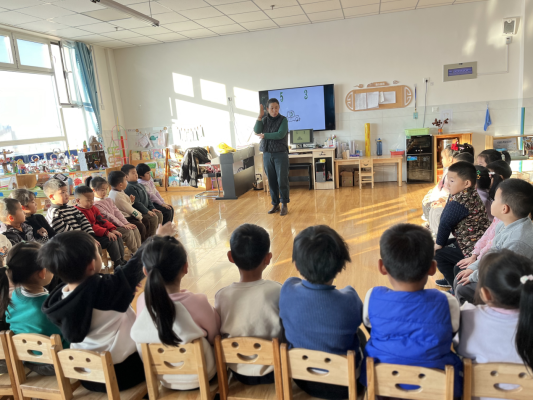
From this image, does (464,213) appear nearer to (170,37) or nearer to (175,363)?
(175,363)

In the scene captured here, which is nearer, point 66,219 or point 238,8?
point 66,219

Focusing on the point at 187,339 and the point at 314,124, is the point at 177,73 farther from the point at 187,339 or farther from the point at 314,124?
the point at 187,339

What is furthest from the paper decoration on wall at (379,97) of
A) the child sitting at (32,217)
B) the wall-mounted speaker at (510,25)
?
the child sitting at (32,217)

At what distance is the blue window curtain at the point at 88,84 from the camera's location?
690 cm

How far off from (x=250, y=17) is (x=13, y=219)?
4770 millimetres

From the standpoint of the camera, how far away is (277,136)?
4.94 m

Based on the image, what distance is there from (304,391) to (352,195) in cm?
494

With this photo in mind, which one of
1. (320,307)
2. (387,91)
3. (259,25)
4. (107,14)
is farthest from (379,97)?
(320,307)

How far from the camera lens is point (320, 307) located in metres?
1.34

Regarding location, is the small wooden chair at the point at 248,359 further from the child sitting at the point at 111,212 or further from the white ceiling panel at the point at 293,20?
the white ceiling panel at the point at 293,20

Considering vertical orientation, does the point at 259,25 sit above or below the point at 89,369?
above

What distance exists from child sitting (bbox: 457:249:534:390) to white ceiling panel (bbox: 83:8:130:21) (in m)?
5.61

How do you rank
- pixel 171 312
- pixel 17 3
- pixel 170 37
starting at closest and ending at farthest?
pixel 171 312
pixel 17 3
pixel 170 37

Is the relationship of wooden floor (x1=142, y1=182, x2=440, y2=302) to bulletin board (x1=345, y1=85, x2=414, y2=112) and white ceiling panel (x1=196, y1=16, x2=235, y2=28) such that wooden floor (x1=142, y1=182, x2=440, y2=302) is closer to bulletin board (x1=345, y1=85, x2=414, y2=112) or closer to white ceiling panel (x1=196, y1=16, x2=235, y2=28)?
bulletin board (x1=345, y1=85, x2=414, y2=112)
